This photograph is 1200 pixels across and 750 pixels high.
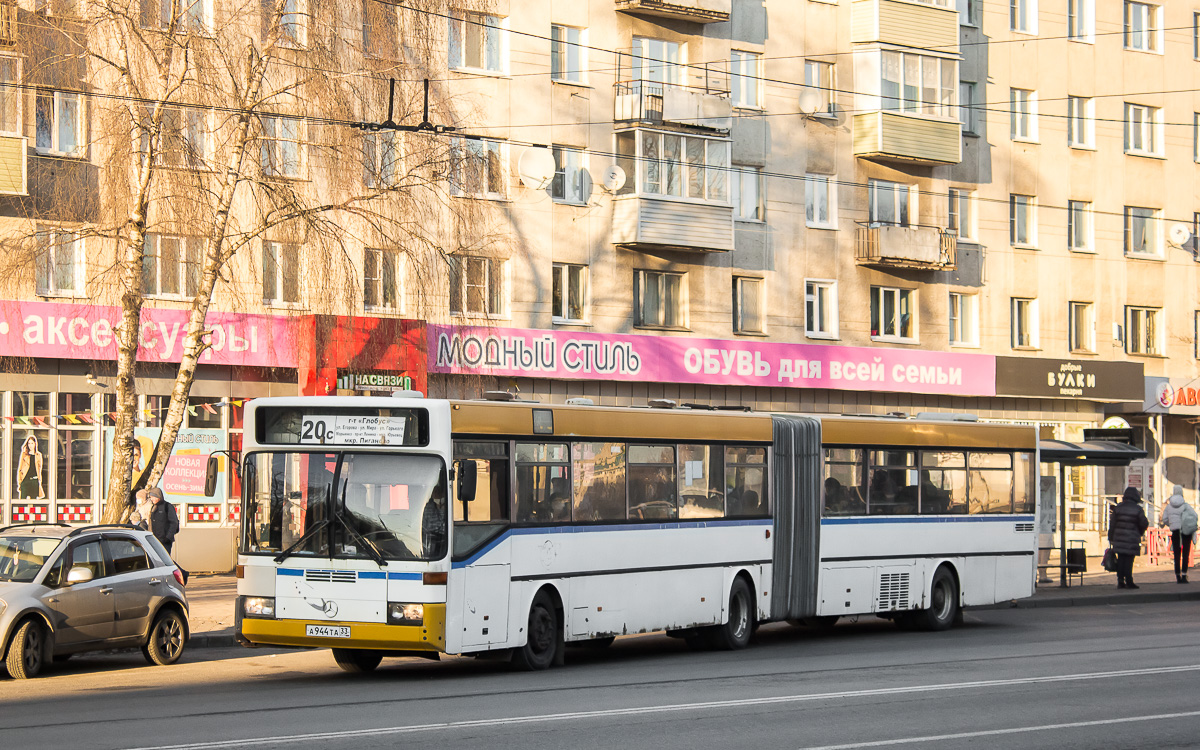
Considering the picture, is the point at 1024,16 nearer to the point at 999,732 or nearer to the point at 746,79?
the point at 746,79

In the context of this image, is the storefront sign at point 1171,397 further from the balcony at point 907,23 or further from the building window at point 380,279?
the building window at point 380,279

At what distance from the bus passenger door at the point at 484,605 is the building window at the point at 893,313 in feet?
89.4

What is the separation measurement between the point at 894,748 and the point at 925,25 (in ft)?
112

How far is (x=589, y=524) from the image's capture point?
17125mm

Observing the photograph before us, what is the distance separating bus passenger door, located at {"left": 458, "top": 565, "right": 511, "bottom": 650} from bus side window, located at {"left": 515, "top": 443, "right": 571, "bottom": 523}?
2.50 feet

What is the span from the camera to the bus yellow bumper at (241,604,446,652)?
14.8 metres

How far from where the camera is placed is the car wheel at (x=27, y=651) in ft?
49.4

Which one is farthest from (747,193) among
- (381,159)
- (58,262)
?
(58,262)

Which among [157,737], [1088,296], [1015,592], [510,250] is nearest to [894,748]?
[157,737]

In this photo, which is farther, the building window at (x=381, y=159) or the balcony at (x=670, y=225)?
the balcony at (x=670, y=225)

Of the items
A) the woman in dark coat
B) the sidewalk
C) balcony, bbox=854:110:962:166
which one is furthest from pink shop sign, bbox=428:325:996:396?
the woman in dark coat

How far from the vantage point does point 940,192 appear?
43.0m

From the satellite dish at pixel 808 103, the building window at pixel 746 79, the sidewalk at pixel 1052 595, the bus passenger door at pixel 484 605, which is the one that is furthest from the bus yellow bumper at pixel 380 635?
the satellite dish at pixel 808 103

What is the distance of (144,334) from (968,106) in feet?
81.6
